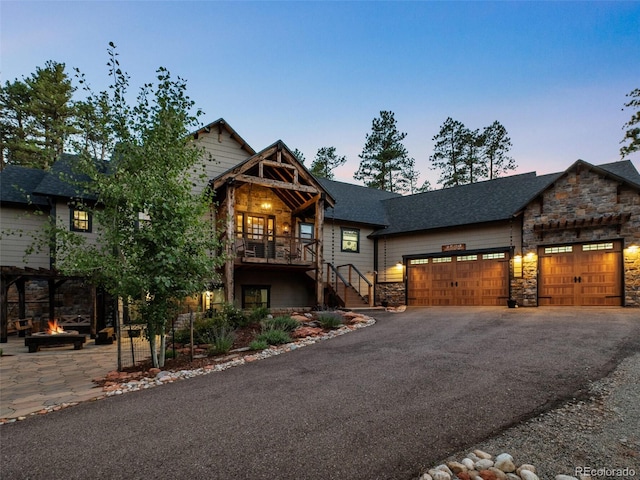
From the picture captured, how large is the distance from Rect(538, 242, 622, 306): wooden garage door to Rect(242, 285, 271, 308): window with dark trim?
38.1ft

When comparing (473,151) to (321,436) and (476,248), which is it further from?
(321,436)

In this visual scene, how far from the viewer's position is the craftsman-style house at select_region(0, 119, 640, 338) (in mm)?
12612

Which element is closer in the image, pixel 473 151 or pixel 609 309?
pixel 609 309

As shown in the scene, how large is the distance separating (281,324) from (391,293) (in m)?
8.69

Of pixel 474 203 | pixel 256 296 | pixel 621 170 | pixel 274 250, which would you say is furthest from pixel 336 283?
pixel 621 170

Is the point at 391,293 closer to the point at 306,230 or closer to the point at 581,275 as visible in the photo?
the point at 306,230

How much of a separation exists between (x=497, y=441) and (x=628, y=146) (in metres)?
18.8

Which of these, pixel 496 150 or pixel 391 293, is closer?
pixel 391 293

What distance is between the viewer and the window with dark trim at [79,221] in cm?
1366

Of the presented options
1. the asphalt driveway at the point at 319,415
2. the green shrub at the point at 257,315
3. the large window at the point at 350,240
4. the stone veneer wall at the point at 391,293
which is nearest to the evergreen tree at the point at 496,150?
the large window at the point at 350,240

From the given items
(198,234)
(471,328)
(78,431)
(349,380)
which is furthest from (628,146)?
(78,431)

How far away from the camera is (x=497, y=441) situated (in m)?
3.34

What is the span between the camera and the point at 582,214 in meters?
13.1

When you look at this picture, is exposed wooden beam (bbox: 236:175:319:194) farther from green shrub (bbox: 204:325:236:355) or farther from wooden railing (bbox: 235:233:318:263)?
green shrub (bbox: 204:325:236:355)
